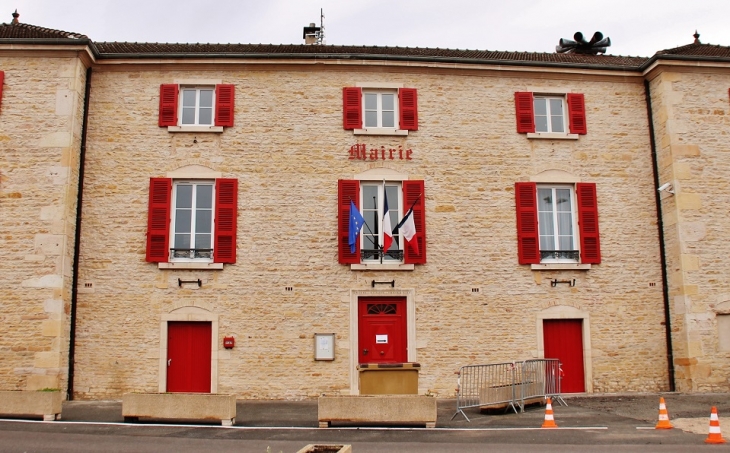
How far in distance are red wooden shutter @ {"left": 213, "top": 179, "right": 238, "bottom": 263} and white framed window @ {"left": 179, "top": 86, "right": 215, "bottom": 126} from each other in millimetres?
1480

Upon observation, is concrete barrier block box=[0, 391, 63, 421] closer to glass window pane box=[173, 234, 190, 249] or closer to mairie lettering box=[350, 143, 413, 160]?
glass window pane box=[173, 234, 190, 249]

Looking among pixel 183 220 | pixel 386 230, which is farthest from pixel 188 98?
pixel 386 230

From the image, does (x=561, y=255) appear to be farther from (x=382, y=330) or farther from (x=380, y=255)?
(x=382, y=330)

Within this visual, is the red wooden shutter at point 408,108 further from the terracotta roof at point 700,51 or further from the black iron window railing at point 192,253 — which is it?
the terracotta roof at point 700,51

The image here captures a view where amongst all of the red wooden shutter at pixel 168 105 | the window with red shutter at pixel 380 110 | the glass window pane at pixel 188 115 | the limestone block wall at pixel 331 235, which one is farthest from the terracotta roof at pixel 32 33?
the window with red shutter at pixel 380 110

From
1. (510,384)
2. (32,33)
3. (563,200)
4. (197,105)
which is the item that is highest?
(32,33)

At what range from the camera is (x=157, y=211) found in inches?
579

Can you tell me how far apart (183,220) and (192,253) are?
0.75 m

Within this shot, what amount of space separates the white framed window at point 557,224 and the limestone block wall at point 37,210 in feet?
31.8

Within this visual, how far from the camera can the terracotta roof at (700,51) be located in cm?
1645

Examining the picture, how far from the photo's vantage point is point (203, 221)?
1494 centimetres

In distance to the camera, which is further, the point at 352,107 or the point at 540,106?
the point at 540,106

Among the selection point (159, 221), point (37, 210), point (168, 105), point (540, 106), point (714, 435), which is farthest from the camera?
point (540, 106)

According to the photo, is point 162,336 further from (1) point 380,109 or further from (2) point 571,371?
(2) point 571,371
